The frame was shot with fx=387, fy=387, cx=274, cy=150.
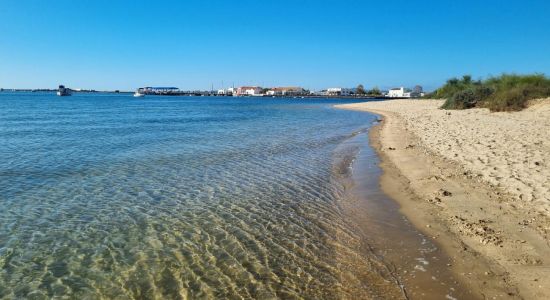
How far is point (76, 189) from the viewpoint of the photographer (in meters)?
11.2

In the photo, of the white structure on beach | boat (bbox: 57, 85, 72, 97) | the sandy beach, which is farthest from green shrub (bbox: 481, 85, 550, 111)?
boat (bbox: 57, 85, 72, 97)

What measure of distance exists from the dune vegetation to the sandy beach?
56.2 ft

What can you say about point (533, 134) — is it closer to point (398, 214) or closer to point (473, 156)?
point (473, 156)

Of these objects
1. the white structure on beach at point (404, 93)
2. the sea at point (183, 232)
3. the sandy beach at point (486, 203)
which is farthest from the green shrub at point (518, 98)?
the white structure on beach at point (404, 93)

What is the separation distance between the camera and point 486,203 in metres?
8.77

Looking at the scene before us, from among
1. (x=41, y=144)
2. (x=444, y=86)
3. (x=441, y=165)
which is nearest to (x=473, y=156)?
(x=441, y=165)

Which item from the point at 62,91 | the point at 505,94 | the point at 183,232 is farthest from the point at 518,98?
the point at 62,91

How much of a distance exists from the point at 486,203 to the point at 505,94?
30506mm

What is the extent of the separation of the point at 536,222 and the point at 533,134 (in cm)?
1202

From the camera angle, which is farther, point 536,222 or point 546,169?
point 546,169

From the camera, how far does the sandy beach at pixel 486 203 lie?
18.9ft

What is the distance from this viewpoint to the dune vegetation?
32.5 meters

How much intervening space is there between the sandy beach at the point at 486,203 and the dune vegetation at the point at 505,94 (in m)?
17.1

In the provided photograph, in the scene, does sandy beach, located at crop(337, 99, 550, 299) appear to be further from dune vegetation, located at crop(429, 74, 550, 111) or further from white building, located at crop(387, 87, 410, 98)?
white building, located at crop(387, 87, 410, 98)
